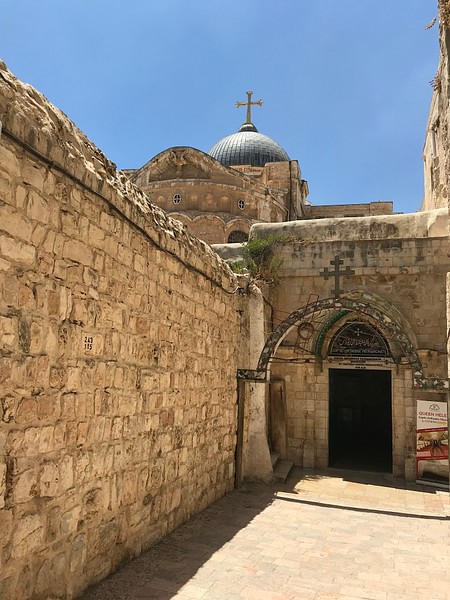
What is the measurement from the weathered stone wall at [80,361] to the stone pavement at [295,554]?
0.29 m

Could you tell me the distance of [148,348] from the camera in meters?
4.30

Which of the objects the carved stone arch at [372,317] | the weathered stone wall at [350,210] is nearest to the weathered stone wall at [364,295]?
the carved stone arch at [372,317]

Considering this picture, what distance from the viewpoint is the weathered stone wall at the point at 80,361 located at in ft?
8.79

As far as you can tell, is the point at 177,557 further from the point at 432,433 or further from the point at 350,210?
the point at 350,210

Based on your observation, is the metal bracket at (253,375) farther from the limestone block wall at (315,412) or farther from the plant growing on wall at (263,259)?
the plant growing on wall at (263,259)

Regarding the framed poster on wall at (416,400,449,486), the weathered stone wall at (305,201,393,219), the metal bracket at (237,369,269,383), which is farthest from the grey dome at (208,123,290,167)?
the metal bracket at (237,369,269,383)

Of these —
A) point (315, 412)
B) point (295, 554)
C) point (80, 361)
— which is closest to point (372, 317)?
point (315, 412)

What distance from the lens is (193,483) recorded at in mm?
5355

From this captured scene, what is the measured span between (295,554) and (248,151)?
2425 cm

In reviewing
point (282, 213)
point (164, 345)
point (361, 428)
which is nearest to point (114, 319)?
point (164, 345)

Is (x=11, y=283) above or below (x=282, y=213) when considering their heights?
below

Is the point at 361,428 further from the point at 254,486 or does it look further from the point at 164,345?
the point at 164,345

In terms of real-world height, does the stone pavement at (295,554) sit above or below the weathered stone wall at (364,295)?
below

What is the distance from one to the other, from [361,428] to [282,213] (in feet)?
31.0
